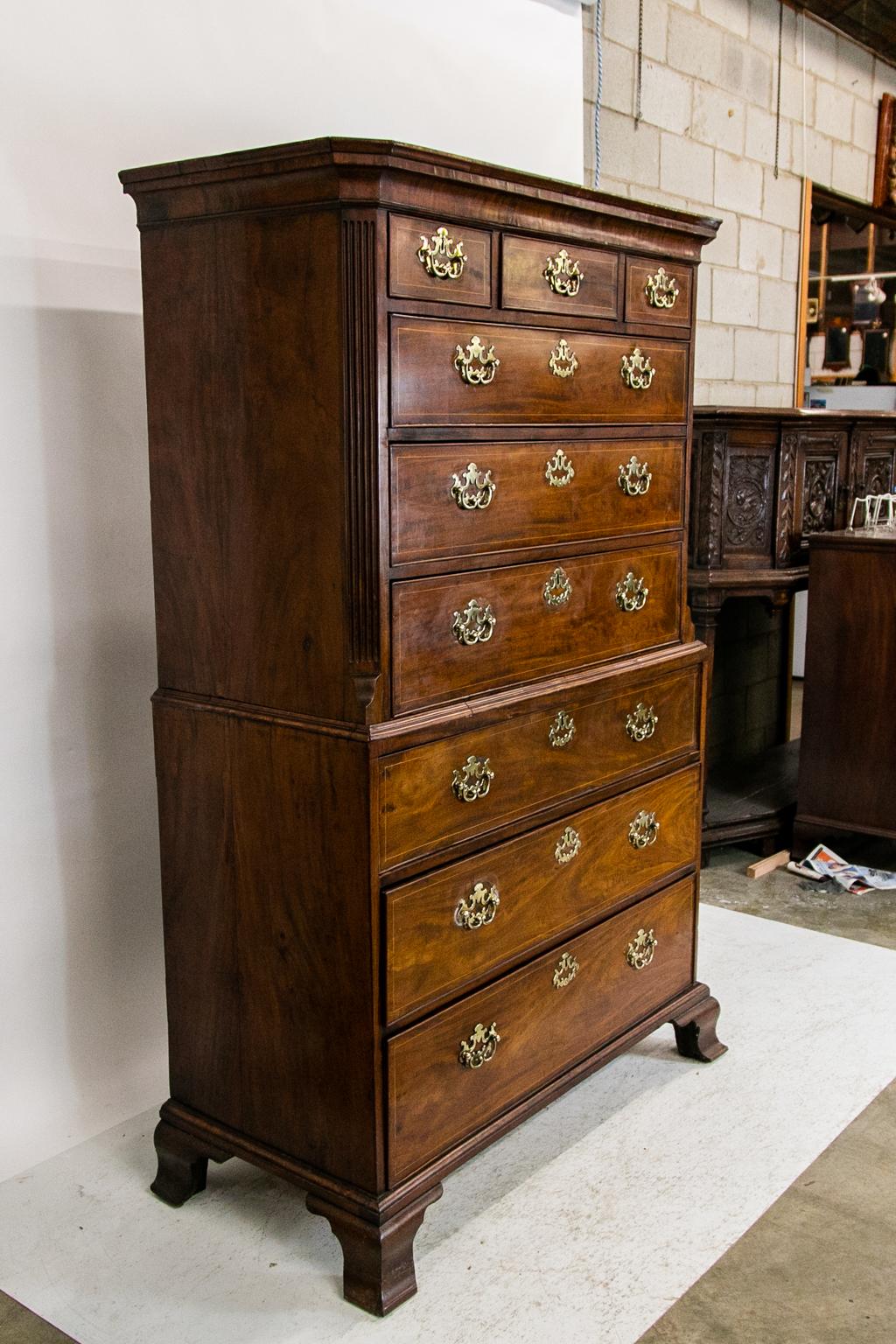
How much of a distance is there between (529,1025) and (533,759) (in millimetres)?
483

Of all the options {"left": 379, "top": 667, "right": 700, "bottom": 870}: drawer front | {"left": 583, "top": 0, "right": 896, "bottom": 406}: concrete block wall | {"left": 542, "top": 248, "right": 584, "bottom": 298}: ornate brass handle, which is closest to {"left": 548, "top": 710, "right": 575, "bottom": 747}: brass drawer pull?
{"left": 379, "top": 667, "right": 700, "bottom": 870}: drawer front

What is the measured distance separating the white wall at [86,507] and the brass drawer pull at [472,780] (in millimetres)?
767

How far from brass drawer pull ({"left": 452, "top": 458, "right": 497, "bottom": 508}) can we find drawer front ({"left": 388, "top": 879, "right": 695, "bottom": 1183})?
0.81 m

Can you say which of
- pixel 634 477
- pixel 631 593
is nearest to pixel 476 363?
pixel 634 477

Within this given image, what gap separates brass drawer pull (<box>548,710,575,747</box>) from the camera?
2234mm

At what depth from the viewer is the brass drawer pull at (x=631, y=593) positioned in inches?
94.2

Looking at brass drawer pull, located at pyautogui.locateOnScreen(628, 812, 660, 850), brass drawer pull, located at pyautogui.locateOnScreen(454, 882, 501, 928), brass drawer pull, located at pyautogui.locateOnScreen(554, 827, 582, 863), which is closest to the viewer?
brass drawer pull, located at pyautogui.locateOnScreen(454, 882, 501, 928)

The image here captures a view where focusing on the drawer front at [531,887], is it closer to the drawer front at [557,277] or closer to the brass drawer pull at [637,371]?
the brass drawer pull at [637,371]

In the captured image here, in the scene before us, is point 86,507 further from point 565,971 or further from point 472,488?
point 565,971

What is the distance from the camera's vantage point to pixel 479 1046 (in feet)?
6.99

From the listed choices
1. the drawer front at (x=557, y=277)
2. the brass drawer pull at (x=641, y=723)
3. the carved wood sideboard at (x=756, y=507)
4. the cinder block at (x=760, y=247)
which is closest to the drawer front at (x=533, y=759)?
the brass drawer pull at (x=641, y=723)

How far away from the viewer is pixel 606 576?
2.35 meters

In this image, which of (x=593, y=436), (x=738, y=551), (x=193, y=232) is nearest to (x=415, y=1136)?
(x=593, y=436)

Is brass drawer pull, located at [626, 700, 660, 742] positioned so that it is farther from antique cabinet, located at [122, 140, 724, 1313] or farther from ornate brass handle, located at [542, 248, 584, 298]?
ornate brass handle, located at [542, 248, 584, 298]
